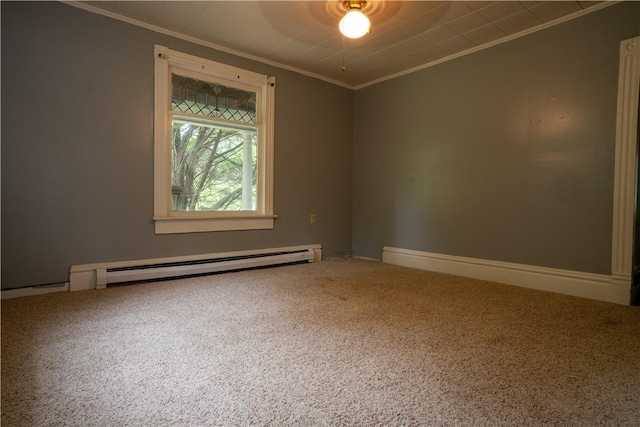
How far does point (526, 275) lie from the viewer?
285 cm

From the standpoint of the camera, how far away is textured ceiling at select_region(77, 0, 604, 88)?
2516 mm

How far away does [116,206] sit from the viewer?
9.00 ft

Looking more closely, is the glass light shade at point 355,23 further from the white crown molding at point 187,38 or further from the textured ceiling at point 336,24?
the white crown molding at point 187,38

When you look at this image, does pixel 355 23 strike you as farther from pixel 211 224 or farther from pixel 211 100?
pixel 211 224

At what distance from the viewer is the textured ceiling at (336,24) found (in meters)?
2.52

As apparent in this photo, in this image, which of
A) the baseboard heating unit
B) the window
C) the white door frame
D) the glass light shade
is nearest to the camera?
the glass light shade

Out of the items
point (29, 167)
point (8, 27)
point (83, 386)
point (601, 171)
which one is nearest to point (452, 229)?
point (601, 171)

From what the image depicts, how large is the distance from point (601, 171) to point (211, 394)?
3031 mm

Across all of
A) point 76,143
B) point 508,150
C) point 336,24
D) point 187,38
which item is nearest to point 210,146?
point 187,38

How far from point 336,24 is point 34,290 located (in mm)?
3189

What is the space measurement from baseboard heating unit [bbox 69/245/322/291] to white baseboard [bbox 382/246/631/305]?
49.9 inches

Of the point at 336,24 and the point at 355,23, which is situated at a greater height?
the point at 336,24

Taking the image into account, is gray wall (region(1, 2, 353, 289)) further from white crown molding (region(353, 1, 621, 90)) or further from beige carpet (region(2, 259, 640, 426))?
white crown molding (region(353, 1, 621, 90))

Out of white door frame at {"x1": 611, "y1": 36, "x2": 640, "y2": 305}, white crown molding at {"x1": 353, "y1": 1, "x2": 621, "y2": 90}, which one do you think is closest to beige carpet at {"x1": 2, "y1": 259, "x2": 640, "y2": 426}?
white door frame at {"x1": 611, "y1": 36, "x2": 640, "y2": 305}
